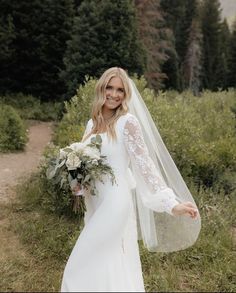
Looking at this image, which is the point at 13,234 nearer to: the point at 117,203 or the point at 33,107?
the point at 117,203

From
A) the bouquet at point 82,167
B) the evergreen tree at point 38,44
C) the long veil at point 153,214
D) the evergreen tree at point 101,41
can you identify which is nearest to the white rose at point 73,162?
the bouquet at point 82,167

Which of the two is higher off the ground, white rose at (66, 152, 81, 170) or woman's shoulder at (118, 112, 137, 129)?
woman's shoulder at (118, 112, 137, 129)

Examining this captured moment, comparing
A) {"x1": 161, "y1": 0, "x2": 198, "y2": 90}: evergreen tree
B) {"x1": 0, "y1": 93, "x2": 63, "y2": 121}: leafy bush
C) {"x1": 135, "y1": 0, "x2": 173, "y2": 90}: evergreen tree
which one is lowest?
{"x1": 0, "y1": 93, "x2": 63, "y2": 121}: leafy bush

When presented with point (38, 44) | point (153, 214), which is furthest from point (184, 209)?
point (38, 44)

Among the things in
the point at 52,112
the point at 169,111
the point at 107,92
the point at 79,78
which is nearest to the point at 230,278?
the point at 107,92

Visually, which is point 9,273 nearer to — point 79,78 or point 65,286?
point 65,286

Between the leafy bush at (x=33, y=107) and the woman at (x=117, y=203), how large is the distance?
40.2 feet

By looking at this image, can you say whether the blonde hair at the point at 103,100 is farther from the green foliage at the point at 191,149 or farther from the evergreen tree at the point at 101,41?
the evergreen tree at the point at 101,41

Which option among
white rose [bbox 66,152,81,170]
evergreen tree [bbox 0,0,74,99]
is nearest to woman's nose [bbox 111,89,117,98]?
white rose [bbox 66,152,81,170]

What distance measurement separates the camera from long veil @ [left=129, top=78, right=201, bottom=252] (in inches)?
168

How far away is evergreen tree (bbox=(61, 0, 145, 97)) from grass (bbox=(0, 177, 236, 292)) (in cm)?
987

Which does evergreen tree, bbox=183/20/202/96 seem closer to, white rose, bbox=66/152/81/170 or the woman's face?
the woman's face

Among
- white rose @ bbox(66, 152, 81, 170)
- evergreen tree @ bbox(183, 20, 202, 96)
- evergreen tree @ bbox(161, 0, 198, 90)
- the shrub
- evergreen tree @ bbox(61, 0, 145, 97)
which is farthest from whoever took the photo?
evergreen tree @ bbox(183, 20, 202, 96)

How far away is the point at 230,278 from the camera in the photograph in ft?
16.8
